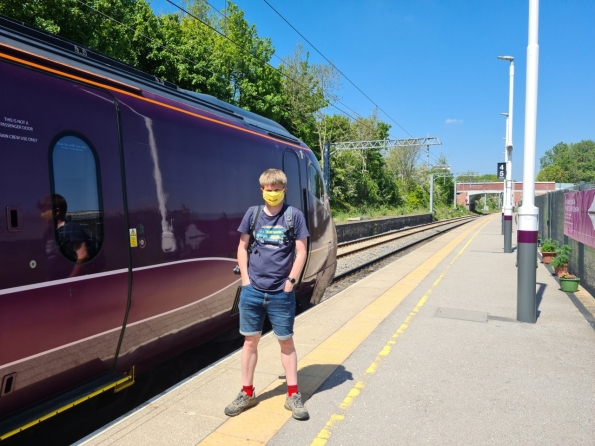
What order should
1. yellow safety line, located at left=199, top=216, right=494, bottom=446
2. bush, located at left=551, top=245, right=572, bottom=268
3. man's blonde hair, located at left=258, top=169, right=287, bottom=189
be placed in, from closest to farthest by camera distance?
yellow safety line, located at left=199, top=216, right=494, bottom=446 → man's blonde hair, located at left=258, top=169, right=287, bottom=189 → bush, located at left=551, top=245, right=572, bottom=268

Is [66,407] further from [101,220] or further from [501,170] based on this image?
[501,170]

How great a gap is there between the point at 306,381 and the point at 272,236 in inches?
68.0

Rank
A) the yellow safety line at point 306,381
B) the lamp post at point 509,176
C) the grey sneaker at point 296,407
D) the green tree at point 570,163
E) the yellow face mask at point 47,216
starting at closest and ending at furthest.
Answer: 1. the yellow face mask at point 47,216
2. the yellow safety line at point 306,381
3. the grey sneaker at point 296,407
4. the lamp post at point 509,176
5. the green tree at point 570,163

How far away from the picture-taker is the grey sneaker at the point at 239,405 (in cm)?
376

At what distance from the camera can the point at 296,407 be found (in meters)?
3.76

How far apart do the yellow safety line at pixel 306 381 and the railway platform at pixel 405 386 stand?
0.05 ft

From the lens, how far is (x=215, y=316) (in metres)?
5.30

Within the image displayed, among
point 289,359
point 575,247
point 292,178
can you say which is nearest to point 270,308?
point 289,359

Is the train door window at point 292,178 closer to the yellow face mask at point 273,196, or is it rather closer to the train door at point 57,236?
the yellow face mask at point 273,196

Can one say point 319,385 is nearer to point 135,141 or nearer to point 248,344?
point 248,344

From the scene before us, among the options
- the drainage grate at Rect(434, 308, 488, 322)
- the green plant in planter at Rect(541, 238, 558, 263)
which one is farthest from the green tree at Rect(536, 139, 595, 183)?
the drainage grate at Rect(434, 308, 488, 322)

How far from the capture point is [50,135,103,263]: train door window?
10.8 ft

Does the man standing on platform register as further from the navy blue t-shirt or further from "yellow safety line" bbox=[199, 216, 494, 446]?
"yellow safety line" bbox=[199, 216, 494, 446]

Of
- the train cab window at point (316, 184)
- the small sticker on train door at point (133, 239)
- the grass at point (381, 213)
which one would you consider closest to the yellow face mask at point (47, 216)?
the small sticker on train door at point (133, 239)
